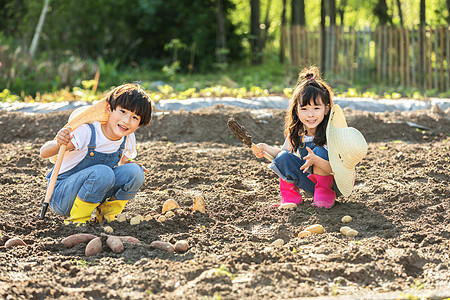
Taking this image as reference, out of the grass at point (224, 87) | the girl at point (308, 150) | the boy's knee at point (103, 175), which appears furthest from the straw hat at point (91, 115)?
the grass at point (224, 87)

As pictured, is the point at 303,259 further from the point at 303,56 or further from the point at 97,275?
the point at 303,56

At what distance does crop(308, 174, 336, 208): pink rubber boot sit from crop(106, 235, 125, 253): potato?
4.55ft

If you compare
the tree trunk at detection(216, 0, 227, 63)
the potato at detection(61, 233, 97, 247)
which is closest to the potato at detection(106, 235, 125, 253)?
the potato at detection(61, 233, 97, 247)

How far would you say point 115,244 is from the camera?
292cm

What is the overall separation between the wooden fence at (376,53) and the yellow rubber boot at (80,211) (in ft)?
28.3

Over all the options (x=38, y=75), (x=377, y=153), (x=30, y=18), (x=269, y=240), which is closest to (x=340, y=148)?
(x=269, y=240)

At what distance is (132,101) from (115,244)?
35.9 inches

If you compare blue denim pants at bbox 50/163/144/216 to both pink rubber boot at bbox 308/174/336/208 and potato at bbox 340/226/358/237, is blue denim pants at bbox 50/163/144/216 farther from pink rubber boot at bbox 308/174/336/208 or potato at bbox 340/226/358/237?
potato at bbox 340/226/358/237

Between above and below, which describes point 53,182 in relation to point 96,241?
above

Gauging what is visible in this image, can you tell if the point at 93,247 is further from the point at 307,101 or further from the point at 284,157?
the point at 307,101

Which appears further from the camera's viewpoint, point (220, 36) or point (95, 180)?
point (220, 36)

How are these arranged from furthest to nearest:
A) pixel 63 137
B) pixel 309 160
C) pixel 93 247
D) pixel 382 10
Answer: pixel 382 10
pixel 309 160
pixel 63 137
pixel 93 247

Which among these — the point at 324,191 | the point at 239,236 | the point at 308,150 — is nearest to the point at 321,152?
the point at 308,150

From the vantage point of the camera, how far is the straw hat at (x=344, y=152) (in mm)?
3586
